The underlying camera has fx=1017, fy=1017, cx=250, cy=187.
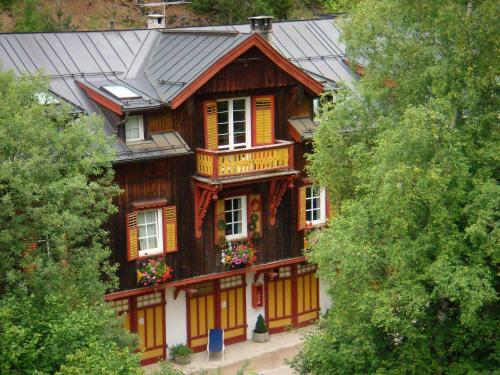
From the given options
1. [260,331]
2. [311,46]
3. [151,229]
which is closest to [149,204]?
[151,229]

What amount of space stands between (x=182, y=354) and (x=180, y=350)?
144 mm

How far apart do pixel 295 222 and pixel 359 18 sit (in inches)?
391

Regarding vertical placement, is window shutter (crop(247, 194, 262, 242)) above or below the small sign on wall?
above

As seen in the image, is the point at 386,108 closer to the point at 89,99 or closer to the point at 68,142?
the point at 68,142

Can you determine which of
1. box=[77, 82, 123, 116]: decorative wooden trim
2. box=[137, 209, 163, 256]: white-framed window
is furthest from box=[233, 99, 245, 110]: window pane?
box=[137, 209, 163, 256]: white-framed window

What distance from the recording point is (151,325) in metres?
32.8

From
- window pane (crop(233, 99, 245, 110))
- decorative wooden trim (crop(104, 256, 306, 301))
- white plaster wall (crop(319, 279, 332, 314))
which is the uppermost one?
window pane (crop(233, 99, 245, 110))

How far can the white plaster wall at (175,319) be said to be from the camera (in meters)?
33.2

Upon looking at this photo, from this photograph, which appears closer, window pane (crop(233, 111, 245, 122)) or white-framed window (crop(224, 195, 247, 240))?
window pane (crop(233, 111, 245, 122))

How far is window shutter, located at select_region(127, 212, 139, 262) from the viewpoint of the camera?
3095 centimetres

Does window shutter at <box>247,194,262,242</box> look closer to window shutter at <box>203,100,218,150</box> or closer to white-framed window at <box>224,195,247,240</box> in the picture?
white-framed window at <box>224,195,247,240</box>

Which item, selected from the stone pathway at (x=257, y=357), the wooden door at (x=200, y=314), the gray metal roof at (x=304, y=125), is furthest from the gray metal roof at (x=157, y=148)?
the stone pathway at (x=257, y=357)

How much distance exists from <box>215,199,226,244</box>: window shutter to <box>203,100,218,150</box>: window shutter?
1.89m

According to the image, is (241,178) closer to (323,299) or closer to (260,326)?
(260,326)
